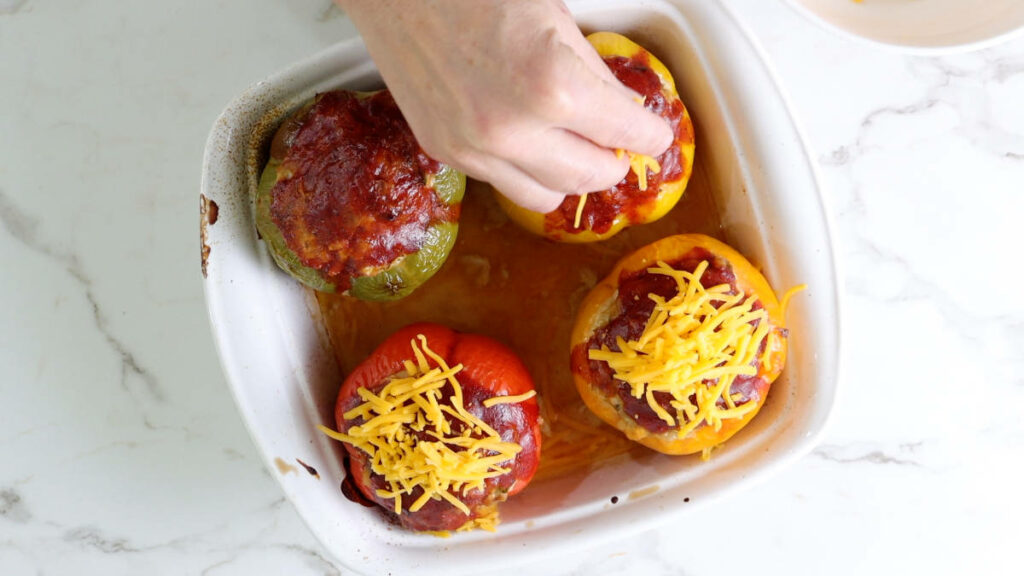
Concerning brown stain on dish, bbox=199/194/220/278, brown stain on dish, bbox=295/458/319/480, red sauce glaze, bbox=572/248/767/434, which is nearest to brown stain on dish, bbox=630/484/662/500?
red sauce glaze, bbox=572/248/767/434

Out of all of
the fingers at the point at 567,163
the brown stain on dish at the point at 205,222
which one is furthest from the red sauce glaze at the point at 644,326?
the brown stain on dish at the point at 205,222

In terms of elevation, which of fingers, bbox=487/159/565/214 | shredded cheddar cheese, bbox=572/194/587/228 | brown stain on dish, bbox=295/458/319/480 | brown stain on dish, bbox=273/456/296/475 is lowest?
brown stain on dish, bbox=295/458/319/480

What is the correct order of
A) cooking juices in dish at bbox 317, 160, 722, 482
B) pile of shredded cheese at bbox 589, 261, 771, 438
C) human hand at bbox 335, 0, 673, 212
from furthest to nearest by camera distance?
1. cooking juices in dish at bbox 317, 160, 722, 482
2. pile of shredded cheese at bbox 589, 261, 771, 438
3. human hand at bbox 335, 0, 673, 212

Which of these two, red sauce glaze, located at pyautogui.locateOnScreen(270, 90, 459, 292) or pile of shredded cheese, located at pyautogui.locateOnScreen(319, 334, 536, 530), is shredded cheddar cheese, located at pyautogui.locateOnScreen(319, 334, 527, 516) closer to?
pile of shredded cheese, located at pyautogui.locateOnScreen(319, 334, 536, 530)

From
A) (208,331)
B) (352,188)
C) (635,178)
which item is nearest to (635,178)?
(635,178)

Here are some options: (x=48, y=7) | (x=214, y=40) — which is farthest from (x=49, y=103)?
(x=214, y=40)

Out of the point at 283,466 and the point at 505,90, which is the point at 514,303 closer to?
the point at 283,466

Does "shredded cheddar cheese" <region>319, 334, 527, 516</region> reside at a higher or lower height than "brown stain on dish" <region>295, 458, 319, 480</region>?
higher

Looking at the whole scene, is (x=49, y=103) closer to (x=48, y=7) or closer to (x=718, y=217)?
(x=48, y=7)
